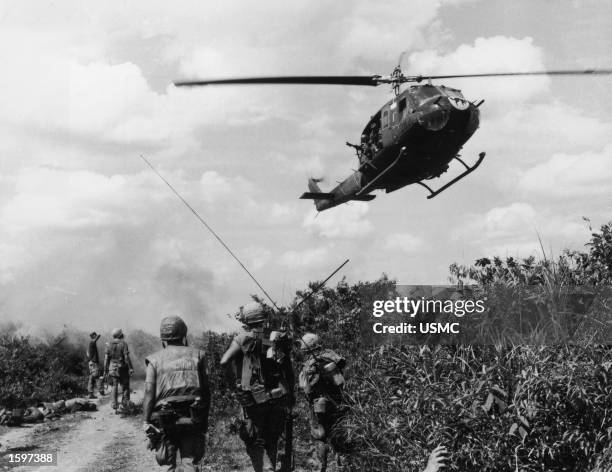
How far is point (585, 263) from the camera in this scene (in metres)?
9.31

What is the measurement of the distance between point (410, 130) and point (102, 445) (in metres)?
7.85

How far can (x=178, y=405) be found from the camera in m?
6.19

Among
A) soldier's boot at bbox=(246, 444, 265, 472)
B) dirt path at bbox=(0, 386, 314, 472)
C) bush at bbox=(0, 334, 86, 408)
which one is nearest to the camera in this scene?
soldier's boot at bbox=(246, 444, 265, 472)

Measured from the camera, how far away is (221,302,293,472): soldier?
23.7ft

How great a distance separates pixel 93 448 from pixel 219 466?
2974mm

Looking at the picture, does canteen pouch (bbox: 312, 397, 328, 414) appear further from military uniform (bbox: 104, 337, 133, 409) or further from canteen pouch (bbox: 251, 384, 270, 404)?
military uniform (bbox: 104, 337, 133, 409)

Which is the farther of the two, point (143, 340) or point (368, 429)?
point (143, 340)

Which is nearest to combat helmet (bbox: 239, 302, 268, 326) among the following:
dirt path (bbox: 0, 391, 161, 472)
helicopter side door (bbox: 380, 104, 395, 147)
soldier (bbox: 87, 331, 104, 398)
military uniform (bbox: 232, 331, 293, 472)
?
military uniform (bbox: 232, 331, 293, 472)

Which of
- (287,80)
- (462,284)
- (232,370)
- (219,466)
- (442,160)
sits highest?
(287,80)

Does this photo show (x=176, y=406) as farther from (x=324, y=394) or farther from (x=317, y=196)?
(x=317, y=196)

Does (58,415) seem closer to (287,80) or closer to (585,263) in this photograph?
(287,80)

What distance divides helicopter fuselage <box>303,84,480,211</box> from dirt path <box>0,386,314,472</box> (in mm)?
6304

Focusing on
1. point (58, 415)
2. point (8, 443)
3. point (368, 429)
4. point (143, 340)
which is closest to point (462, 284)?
point (368, 429)

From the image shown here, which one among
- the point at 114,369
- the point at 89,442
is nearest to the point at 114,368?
the point at 114,369
